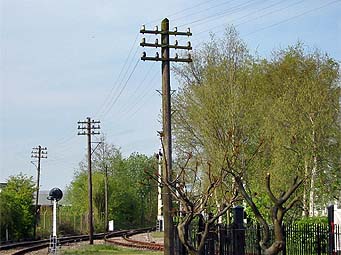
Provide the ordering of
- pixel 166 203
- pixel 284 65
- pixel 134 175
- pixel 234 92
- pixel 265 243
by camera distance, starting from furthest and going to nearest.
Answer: pixel 134 175 < pixel 284 65 < pixel 234 92 < pixel 166 203 < pixel 265 243

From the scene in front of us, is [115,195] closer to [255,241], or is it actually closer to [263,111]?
[263,111]

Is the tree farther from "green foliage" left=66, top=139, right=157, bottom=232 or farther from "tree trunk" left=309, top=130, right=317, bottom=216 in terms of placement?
"green foliage" left=66, top=139, right=157, bottom=232

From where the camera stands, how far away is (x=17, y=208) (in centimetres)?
6297

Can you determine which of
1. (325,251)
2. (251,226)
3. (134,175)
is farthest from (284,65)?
(134,175)

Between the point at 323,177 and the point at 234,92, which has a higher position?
the point at 234,92

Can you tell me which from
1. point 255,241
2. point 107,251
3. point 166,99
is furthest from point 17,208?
point 255,241

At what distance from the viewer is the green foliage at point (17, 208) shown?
60.6 m

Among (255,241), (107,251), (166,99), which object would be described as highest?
(166,99)

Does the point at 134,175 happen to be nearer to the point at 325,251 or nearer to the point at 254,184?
the point at 254,184

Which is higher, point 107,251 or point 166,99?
point 166,99

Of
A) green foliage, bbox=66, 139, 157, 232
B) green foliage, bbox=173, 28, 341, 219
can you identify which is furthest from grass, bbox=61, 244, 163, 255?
green foliage, bbox=66, 139, 157, 232

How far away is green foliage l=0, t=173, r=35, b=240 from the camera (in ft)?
199

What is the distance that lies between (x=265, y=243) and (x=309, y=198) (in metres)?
29.4

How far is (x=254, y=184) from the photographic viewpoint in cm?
4025
